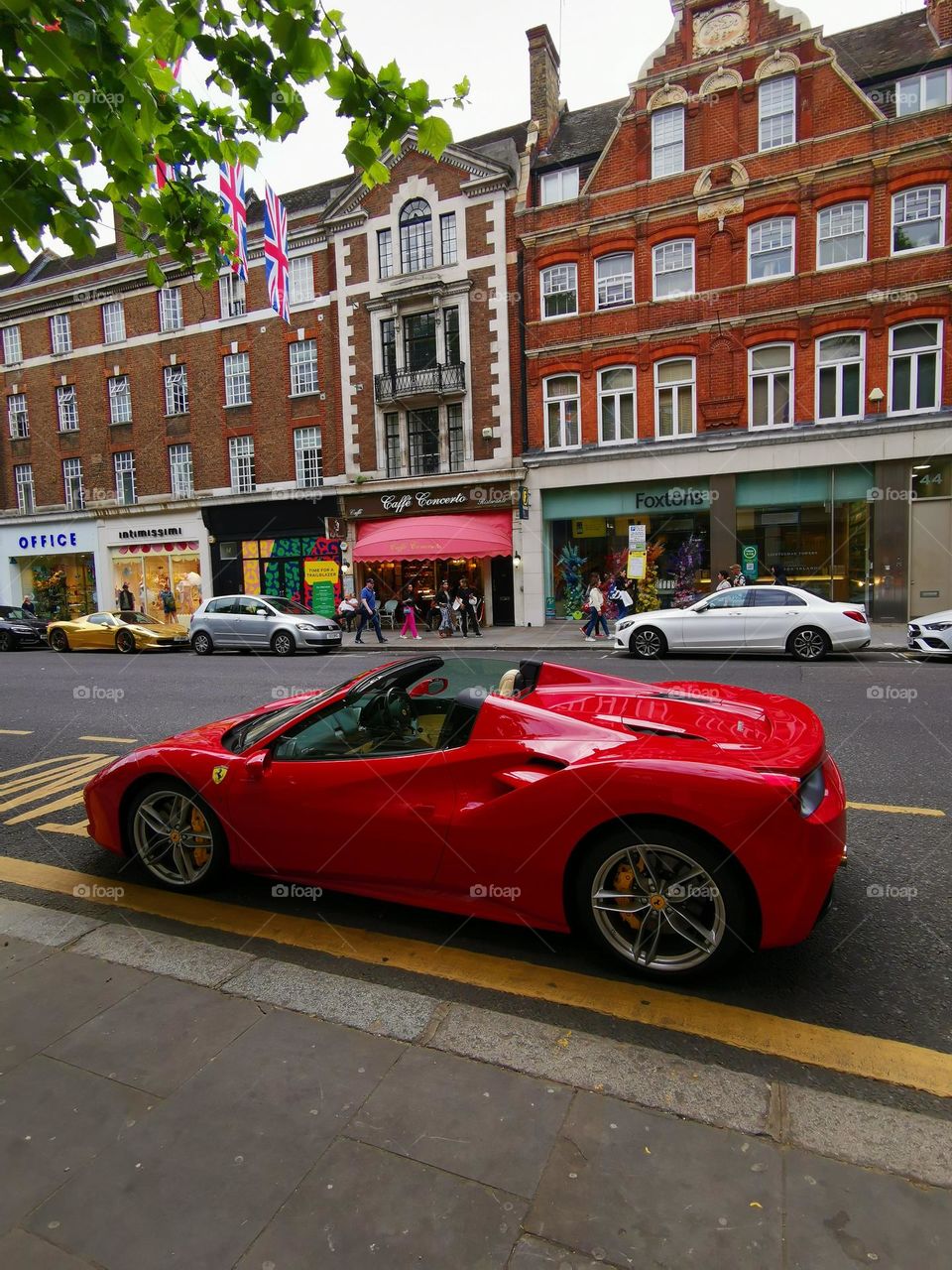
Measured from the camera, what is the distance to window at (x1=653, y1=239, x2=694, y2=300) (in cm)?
1994

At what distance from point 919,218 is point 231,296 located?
2214 cm

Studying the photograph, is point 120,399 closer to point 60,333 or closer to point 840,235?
point 60,333

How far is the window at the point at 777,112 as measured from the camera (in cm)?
1862

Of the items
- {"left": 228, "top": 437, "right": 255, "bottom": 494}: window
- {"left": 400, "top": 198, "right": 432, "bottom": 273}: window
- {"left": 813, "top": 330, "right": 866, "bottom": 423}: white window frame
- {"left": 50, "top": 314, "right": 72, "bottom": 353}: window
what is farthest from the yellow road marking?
{"left": 50, "top": 314, "right": 72, "bottom": 353}: window

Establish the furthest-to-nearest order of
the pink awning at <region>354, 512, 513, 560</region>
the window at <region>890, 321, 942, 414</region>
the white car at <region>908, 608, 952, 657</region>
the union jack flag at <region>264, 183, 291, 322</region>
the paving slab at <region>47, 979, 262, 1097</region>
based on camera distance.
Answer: the pink awning at <region>354, 512, 513, 560</region>
the union jack flag at <region>264, 183, 291, 322</region>
the window at <region>890, 321, 942, 414</region>
the white car at <region>908, 608, 952, 657</region>
the paving slab at <region>47, 979, 262, 1097</region>

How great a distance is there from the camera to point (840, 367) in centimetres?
1862

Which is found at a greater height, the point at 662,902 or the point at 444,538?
the point at 444,538

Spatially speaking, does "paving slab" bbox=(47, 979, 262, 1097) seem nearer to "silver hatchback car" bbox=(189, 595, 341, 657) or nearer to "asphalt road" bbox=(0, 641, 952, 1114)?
"asphalt road" bbox=(0, 641, 952, 1114)

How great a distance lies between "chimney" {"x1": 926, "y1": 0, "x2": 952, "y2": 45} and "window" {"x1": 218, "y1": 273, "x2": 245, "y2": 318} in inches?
869

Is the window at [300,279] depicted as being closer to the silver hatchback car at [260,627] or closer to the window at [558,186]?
the window at [558,186]

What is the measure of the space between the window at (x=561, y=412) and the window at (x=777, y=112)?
7.73 metres

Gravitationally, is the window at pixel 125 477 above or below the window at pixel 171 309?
below

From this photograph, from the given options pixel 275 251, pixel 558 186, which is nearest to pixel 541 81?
pixel 558 186

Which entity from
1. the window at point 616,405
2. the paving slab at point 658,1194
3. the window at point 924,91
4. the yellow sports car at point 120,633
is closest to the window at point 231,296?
the yellow sports car at point 120,633
